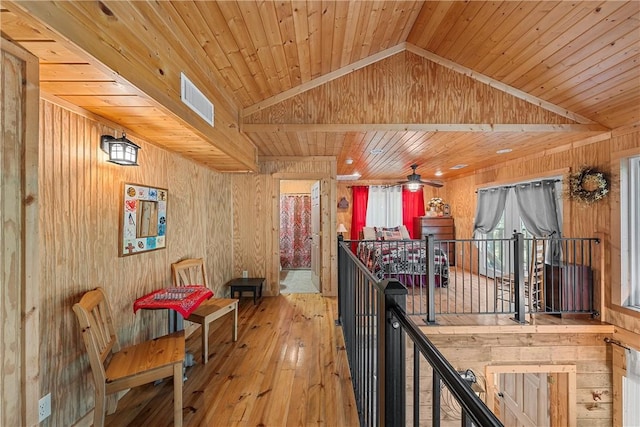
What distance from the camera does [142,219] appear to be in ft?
8.08

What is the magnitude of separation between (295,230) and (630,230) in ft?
19.3

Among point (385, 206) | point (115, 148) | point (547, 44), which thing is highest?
point (547, 44)

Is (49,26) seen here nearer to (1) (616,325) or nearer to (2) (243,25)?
(2) (243,25)

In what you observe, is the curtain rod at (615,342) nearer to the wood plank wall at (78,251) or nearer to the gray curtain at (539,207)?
the gray curtain at (539,207)

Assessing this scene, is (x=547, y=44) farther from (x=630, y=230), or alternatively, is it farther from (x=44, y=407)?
(x=44, y=407)

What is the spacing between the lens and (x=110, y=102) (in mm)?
1650

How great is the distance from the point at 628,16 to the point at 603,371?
3821mm

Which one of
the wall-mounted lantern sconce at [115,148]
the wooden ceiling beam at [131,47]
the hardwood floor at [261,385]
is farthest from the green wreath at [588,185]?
the wall-mounted lantern sconce at [115,148]

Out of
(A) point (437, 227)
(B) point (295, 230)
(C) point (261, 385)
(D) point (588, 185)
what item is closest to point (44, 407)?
(C) point (261, 385)

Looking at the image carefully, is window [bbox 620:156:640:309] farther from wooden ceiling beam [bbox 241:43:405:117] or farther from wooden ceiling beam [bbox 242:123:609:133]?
wooden ceiling beam [bbox 241:43:405:117]

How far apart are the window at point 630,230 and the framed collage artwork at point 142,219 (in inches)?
200

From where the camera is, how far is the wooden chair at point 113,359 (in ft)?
5.30

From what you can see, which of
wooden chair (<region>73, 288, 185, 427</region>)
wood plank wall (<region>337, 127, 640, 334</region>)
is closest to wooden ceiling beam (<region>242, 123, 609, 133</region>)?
wood plank wall (<region>337, 127, 640, 334</region>)

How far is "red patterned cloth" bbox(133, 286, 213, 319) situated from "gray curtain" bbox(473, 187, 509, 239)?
5.39 meters
